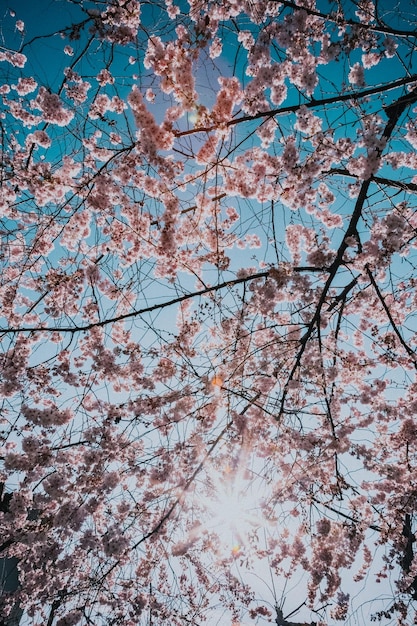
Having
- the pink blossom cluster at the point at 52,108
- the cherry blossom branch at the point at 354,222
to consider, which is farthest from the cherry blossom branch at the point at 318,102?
the pink blossom cluster at the point at 52,108

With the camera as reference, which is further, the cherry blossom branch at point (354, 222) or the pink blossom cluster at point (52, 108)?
the pink blossom cluster at point (52, 108)

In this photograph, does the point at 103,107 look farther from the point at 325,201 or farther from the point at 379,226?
the point at 379,226

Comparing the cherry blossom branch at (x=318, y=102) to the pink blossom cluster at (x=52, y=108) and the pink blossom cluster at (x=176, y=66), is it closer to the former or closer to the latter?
the pink blossom cluster at (x=176, y=66)

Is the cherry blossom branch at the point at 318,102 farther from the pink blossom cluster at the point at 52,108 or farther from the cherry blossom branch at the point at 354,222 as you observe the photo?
the pink blossom cluster at the point at 52,108

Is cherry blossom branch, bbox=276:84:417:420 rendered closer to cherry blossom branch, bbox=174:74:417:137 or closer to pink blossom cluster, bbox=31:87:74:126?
cherry blossom branch, bbox=174:74:417:137

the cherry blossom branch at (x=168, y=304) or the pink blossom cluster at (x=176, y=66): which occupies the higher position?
the pink blossom cluster at (x=176, y=66)

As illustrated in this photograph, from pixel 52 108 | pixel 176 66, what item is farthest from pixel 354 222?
pixel 52 108

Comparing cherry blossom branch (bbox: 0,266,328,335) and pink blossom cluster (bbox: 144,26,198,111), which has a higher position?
pink blossom cluster (bbox: 144,26,198,111)

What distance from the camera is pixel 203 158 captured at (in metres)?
4.19

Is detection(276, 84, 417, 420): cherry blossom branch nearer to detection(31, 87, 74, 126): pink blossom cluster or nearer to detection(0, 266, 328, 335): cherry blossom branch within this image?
detection(0, 266, 328, 335): cherry blossom branch

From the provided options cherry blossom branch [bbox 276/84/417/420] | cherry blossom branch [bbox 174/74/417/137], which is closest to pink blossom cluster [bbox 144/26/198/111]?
cherry blossom branch [bbox 174/74/417/137]

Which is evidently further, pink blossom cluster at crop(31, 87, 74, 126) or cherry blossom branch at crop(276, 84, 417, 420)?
pink blossom cluster at crop(31, 87, 74, 126)

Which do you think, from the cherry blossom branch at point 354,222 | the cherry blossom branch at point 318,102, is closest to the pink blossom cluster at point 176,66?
the cherry blossom branch at point 318,102

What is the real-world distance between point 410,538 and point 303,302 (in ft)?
19.9
